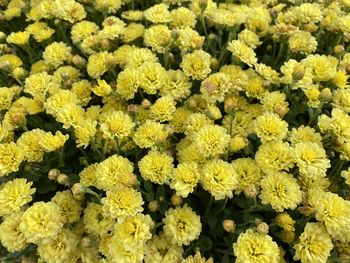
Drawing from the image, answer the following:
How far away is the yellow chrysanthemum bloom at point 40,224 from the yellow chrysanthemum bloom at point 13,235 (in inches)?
4.4

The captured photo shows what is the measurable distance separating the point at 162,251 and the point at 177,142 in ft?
1.96

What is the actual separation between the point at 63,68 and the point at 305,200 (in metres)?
1.57

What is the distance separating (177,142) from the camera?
2.20 m

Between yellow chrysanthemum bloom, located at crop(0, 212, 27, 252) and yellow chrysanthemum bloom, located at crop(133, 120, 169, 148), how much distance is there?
0.66m

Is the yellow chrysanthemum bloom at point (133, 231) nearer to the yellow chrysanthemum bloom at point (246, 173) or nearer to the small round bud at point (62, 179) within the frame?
the small round bud at point (62, 179)

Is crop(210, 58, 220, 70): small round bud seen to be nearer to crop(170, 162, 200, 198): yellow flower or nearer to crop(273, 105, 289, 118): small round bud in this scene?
crop(273, 105, 289, 118): small round bud

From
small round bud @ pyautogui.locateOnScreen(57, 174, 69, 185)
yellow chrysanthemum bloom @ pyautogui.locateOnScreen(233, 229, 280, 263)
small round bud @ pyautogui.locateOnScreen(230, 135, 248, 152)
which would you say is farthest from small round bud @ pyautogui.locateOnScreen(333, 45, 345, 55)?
small round bud @ pyautogui.locateOnScreen(57, 174, 69, 185)

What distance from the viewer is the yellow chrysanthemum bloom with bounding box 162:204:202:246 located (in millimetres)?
1799

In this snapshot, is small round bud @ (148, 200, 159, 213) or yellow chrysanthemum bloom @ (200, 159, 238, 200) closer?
yellow chrysanthemum bloom @ (200, 159, 238, 200)

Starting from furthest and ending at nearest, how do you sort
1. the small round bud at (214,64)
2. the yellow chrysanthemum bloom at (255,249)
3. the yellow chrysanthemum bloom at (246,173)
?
1. the small round bud at (214,64)
2. the yellow chrysanthemum bloom at (246,173)
3. the yellow chrysanthemum bloom at (255,249)

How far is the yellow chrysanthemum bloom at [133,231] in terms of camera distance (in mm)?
1710

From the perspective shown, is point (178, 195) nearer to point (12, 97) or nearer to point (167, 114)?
point (167, 114)

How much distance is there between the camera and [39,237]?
1.73 metres

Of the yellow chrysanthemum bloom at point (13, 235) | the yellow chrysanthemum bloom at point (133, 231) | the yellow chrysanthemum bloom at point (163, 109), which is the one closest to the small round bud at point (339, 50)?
the yellow chrysanthemum bloom at point (163, 109)
